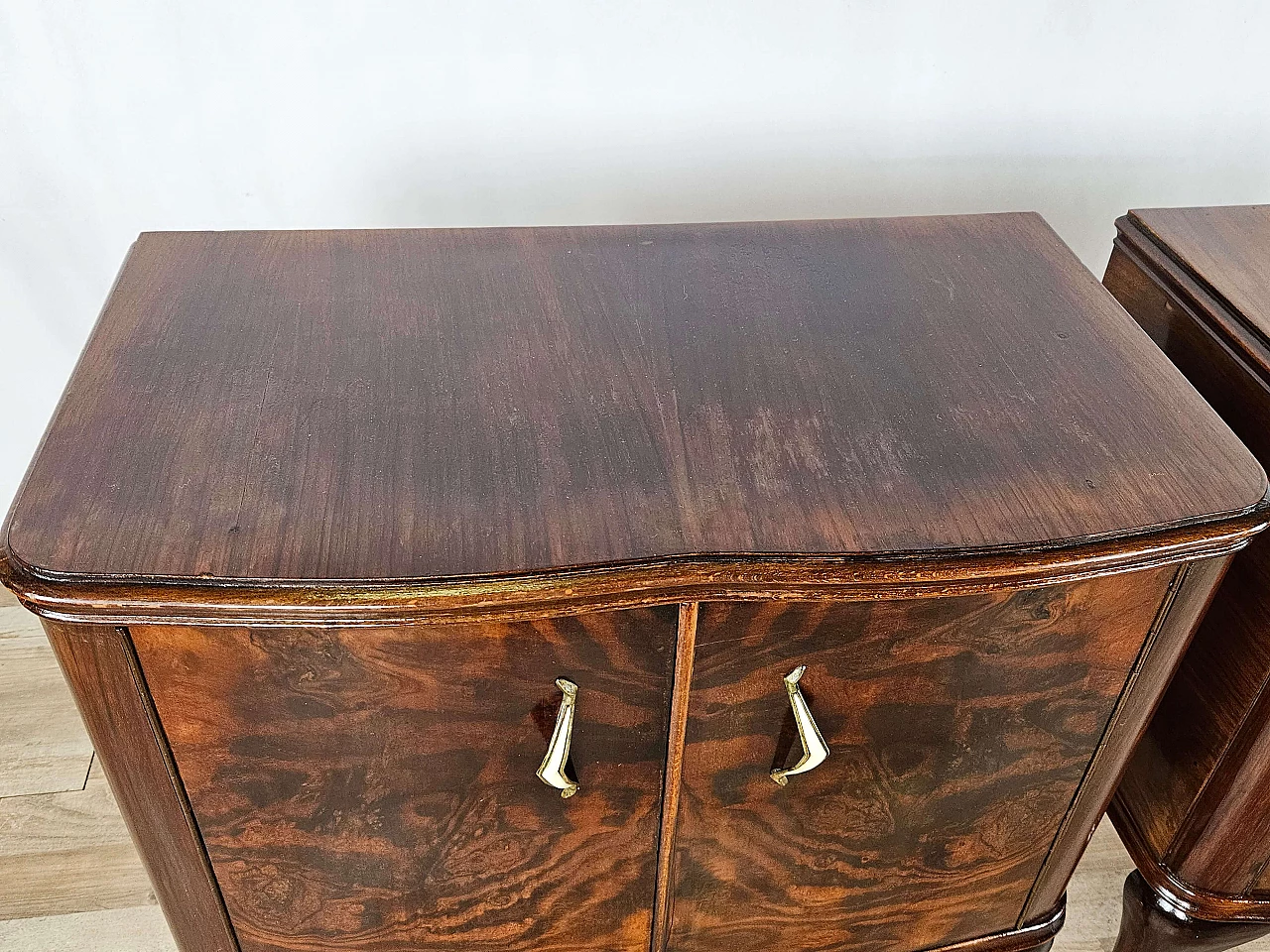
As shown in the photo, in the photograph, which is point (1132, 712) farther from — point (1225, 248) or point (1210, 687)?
point (1225, 248)

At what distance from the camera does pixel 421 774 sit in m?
0.57

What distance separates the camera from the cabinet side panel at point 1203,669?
0.70 meters

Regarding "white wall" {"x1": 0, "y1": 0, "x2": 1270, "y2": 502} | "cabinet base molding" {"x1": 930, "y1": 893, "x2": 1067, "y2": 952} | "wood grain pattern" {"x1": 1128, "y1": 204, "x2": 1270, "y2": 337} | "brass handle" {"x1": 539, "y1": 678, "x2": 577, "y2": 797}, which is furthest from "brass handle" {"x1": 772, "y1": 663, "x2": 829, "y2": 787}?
"white wall" {"x1": 0, "y1": 0, "x2": 1270, "y2": 502}

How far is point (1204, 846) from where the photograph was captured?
78 centimetres

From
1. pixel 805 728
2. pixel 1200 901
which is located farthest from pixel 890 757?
pixel 1200 901

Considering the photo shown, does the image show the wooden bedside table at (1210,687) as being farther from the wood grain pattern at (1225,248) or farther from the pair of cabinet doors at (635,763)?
the pair of cabinet doors at (635,763)

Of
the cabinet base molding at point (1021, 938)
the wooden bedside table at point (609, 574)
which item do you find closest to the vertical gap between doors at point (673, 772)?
the wooden bedside table at point (609, 574)

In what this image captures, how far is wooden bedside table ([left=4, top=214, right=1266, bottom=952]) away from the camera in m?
0.51

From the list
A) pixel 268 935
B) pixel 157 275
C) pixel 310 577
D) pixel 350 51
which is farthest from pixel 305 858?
pixel 350 51

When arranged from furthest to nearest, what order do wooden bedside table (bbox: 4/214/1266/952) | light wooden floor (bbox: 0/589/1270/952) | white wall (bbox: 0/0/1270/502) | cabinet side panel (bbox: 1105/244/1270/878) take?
light wooden floor (bbox: 0/589/1270/952) < white wall (bbox: 0/0/1270/502) < cabinet side panel (bbox: 1105/244/1270/878) < wooden bedside table (bbox: 4/214/1266/952)

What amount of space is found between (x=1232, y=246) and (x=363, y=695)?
0.66m

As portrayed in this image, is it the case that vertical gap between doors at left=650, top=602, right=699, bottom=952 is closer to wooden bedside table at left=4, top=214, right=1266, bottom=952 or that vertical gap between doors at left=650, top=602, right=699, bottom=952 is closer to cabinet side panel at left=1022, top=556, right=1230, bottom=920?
wooden bedside table at left=4, top=214, right=1266, bottom=952

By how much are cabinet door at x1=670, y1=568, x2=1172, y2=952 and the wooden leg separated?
0.58 feet

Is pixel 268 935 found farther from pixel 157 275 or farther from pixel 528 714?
pixel 157 275
